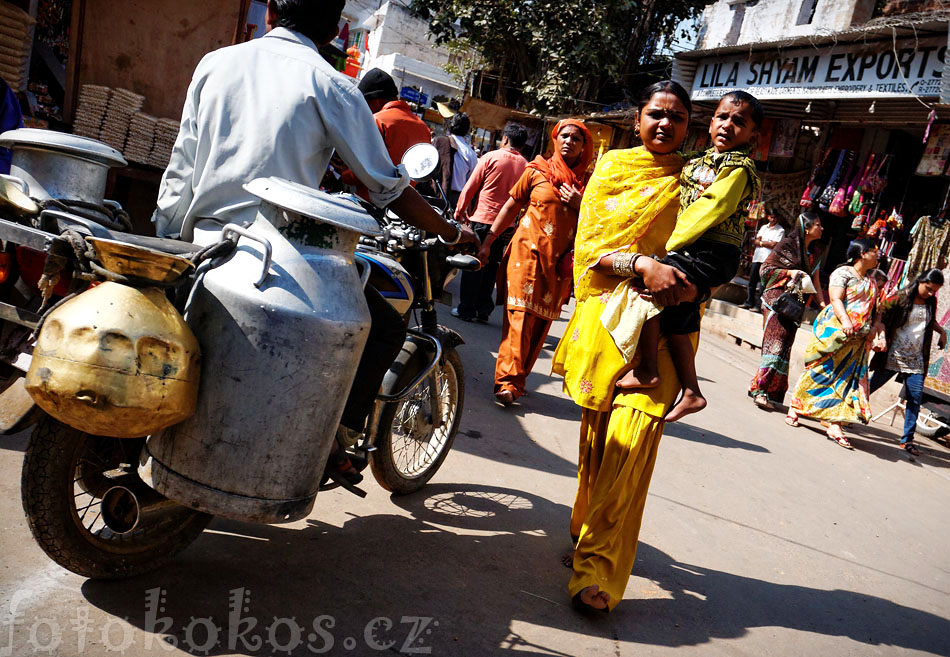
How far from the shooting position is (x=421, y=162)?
2584 millimetres

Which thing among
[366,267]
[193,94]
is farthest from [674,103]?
[193,94]

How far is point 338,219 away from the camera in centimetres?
190

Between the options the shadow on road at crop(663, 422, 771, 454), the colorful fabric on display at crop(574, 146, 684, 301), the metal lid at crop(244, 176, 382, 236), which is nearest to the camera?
the metal lid at crop(244, 176, 382, 236)

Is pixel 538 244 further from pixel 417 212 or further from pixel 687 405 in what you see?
pixel 417 212

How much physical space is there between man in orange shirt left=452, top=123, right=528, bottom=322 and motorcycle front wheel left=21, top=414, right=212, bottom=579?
5010mm

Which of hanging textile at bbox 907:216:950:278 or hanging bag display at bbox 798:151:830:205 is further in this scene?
hanging bag display at bbox 798:151:830:205

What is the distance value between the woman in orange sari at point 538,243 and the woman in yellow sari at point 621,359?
2334 millimetres

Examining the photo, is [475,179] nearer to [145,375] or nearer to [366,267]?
[366,267]

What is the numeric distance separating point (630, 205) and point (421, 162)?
2.69 feet

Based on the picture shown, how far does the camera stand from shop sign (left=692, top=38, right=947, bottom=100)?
8.88 metres

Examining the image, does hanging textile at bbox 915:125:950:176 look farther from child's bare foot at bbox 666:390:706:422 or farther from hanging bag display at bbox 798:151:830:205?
child's bare foot at bbox 666:390:706:422

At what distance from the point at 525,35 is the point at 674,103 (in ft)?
55.5

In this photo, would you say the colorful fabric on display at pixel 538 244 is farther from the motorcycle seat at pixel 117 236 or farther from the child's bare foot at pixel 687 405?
the motorcycle seat at pixel 117 236

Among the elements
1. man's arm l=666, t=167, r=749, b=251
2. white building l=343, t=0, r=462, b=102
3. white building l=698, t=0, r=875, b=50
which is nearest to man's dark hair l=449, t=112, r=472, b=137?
white building l=698, t=0, r=875, b=50
